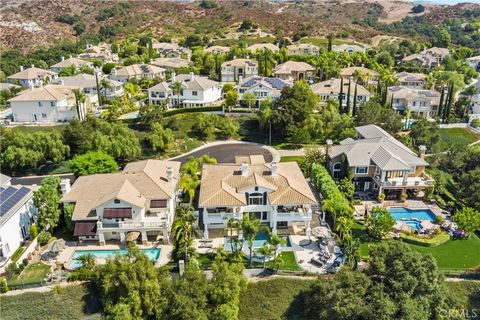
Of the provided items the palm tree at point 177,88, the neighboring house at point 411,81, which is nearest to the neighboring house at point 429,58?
the neighboring house at point 411,81

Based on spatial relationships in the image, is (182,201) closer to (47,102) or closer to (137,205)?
(137,205)

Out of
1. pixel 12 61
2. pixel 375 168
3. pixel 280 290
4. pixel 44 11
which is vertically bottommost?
pixel 280 290

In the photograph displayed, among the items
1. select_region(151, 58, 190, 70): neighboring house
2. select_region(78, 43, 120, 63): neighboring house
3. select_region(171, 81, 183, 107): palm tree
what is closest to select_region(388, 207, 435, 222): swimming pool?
select_region(171, 81, 183, 107): palm tree

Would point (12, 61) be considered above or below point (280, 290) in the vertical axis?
above

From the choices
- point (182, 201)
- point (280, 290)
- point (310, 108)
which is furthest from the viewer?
point (310, 108)

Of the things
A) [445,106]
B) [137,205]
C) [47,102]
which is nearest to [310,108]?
[445,106]

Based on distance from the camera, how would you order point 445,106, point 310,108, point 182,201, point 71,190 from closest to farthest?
1. point 71,190
2. point 182,201
3. point 310,108
4. point 445,106

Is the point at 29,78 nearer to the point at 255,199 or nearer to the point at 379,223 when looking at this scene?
the point at 255,199
